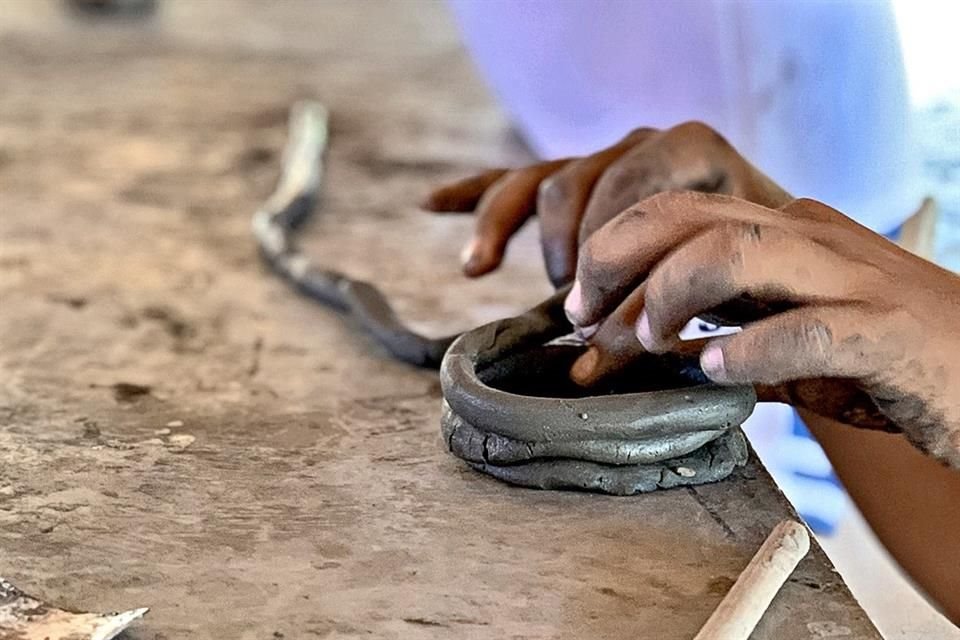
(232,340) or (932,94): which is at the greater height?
(932,94)

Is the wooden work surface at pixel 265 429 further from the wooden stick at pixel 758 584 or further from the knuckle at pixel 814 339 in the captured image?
the knuckle at pixel 814 339

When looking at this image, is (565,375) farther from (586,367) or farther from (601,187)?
(601,187)

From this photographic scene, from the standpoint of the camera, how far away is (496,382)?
763 mm

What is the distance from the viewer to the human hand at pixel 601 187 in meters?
0.86

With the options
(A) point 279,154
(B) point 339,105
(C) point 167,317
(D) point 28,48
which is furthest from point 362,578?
(D) point 28,48

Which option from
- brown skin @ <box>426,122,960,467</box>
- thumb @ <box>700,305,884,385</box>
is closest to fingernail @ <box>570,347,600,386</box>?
brown skin @ <box>426,122,960,467</box>

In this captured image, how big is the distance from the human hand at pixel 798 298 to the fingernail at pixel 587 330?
6 cm

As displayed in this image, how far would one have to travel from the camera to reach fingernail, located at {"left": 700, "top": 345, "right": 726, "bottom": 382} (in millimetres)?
631

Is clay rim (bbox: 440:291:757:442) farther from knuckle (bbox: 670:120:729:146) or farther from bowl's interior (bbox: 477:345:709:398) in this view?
knuckle (bbox: 670:120:729:146)

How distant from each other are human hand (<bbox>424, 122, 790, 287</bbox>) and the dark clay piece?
79 mm

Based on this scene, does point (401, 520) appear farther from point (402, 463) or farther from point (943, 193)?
point (943, 193)

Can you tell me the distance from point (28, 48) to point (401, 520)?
1.51 m

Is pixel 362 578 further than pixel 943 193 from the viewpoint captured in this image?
No

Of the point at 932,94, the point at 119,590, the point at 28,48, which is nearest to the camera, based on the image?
Answer: the point at 119,590
